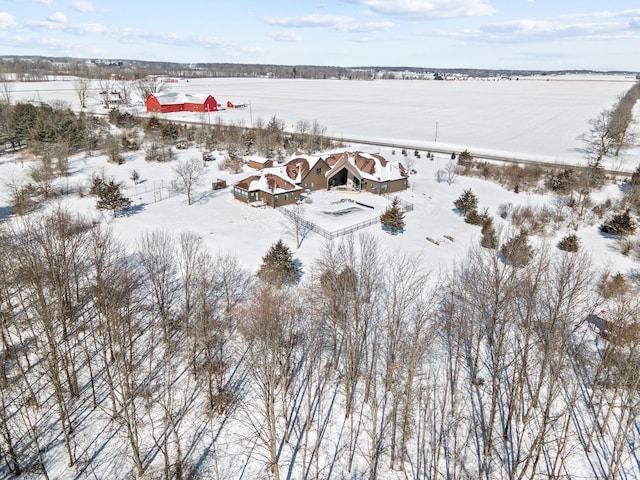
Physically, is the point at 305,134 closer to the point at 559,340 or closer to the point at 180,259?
the point at 180,259

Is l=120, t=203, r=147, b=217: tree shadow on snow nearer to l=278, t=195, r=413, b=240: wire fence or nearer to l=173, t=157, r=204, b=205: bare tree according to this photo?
l=173, t=157, r=204, b=205: bare tree

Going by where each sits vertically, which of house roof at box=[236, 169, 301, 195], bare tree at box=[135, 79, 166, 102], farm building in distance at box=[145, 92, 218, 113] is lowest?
house roof at box=[236, 169, 301, 195]

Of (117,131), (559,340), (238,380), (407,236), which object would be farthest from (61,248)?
(117,131)

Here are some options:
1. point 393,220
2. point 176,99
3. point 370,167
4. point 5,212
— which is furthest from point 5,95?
point 393,220

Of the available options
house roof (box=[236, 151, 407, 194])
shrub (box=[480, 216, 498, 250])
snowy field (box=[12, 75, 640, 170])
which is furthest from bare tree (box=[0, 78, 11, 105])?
shrub (box=[480, 216, 498, 250])

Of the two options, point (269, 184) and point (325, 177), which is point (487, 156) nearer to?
point (325, 177)
